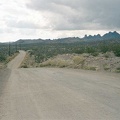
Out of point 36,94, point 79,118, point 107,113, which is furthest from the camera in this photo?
point 36,94

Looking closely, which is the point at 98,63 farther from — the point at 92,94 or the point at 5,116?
the point at 5,116

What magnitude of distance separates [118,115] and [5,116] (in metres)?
3.67

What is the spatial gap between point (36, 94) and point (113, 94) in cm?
369

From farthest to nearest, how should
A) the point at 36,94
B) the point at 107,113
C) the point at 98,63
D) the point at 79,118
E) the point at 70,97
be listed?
the point at 98,63, the point at 36,94, the point at 70,97, the point at 107,113, the point at 79,118

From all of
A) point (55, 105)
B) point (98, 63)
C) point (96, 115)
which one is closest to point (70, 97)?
point (55, 105)

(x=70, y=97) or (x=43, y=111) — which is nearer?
(x=43, y=111)

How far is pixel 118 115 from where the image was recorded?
32.1 ft

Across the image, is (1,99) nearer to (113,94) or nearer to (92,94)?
(92,94)

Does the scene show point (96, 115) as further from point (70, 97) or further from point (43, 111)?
point (70, 97)

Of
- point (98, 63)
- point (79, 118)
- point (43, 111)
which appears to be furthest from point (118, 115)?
point (98, 63)

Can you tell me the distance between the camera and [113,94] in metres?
14.5

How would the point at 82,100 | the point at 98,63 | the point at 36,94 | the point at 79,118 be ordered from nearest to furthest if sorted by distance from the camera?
the point at 79,118 < the point at 82,100 < the point at 36,94 < the point at 98,63

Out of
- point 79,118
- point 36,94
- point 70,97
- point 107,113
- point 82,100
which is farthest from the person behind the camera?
point 36,94

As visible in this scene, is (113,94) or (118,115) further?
(113,94)
